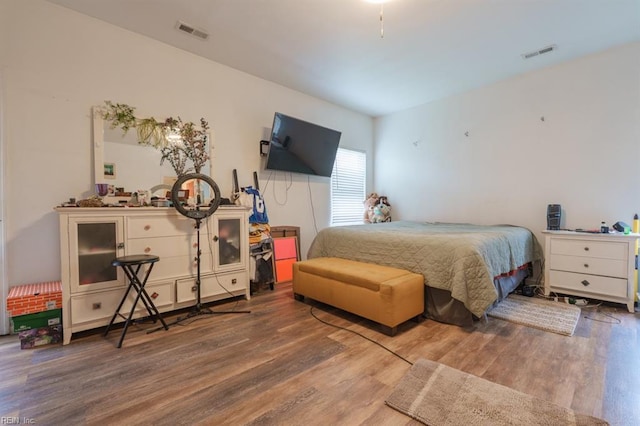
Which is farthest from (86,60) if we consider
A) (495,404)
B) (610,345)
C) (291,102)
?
(610,345)

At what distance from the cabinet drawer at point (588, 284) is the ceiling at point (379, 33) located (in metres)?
2.43

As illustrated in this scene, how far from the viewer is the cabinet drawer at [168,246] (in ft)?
8.18

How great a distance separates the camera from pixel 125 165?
9.15ft

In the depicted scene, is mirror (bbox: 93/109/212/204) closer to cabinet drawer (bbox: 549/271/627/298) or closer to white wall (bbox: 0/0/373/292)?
white wall (bbox: 0/0/373/292)

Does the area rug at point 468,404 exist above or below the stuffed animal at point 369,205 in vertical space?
below

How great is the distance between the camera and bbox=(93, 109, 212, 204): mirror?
266cm

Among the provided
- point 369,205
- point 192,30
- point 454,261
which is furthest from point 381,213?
point 192,30

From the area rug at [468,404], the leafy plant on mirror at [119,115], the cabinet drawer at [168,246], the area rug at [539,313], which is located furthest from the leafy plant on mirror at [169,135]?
the area rug at [539,313]

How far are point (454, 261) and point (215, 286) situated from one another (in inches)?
90.0

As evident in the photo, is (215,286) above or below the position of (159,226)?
below

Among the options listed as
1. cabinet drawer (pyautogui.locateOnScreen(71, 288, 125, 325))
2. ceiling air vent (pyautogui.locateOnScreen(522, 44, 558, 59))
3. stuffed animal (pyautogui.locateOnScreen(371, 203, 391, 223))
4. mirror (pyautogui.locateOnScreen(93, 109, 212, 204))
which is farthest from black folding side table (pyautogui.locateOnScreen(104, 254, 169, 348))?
ceiling air vent (pyautogui.locateOnScreen(522, 44, 558, 59))

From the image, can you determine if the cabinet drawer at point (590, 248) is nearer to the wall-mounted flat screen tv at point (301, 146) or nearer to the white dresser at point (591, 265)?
the white dresser at point (591, 265)

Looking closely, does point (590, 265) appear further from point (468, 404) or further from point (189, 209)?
point (189, 209)

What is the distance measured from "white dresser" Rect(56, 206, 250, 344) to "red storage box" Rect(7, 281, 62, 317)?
11 cm
